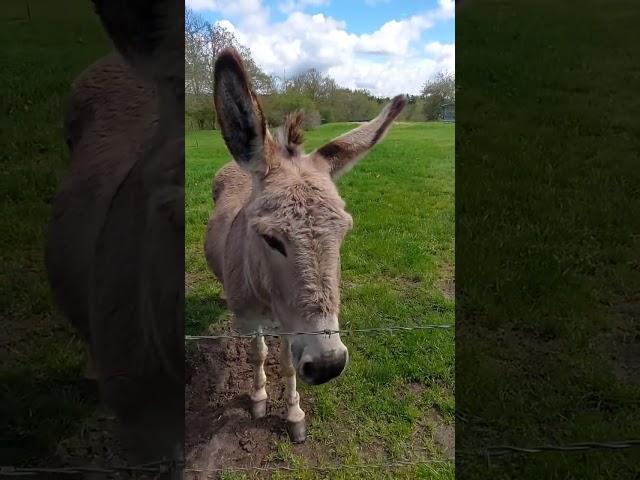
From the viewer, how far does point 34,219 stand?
3.15 m

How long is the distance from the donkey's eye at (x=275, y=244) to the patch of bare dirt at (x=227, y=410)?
118cm

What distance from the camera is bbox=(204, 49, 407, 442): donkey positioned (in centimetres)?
196

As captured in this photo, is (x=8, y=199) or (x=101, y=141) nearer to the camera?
(x=101, y=141)

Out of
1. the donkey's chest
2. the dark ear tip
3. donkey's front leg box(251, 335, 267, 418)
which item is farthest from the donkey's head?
donkey's front leg box(251, 335, 267, 418)

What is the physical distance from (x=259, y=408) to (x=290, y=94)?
5.25 ft

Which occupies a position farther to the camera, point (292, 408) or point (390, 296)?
point (390, 296)

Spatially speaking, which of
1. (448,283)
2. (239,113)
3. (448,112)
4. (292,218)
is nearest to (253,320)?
(292,218)

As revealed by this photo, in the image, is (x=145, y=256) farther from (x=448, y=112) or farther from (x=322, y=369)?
(x=448, y=112)

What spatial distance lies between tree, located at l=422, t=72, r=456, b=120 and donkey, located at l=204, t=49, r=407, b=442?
0.92ft
